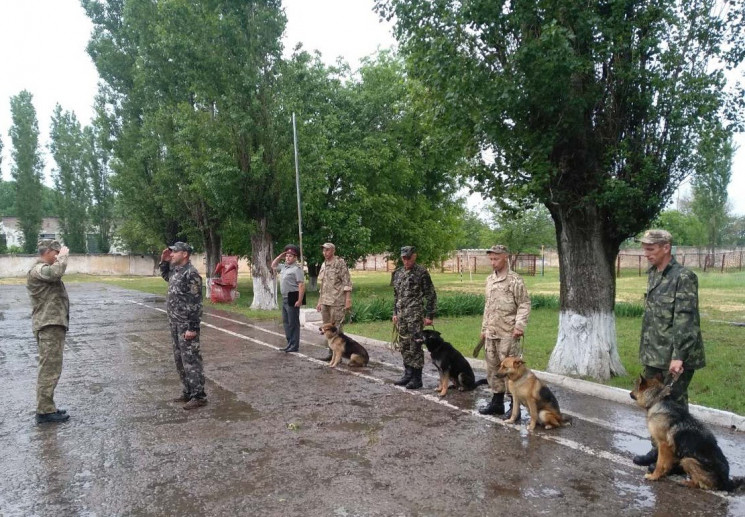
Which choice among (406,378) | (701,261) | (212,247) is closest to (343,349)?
(406,378)

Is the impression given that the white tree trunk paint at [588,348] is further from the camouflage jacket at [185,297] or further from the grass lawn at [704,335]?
the camouflage jacket at [185,297]

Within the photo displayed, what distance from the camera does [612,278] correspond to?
845 centimetres

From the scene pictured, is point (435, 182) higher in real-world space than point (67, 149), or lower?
lower

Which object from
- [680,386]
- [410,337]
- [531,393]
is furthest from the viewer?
[410,337]

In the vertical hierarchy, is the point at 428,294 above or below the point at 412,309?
above

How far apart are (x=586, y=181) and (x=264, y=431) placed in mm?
5711

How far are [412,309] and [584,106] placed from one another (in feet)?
12.1

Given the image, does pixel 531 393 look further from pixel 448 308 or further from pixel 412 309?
pixel 448 308

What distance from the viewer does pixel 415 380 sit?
7652mm

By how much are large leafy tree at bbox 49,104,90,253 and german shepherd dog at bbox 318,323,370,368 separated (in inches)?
2060

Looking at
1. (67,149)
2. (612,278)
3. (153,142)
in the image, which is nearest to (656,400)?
(612,278)

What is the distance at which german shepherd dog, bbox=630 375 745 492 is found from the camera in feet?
14.0

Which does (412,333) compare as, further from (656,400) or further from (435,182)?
(435,182)

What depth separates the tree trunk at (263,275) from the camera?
18422mm
